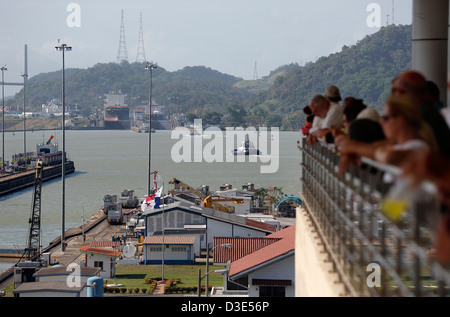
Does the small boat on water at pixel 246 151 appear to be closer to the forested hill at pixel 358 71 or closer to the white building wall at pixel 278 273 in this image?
the forested hill at pixel 358 71

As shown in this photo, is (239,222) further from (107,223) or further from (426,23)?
(426,23)

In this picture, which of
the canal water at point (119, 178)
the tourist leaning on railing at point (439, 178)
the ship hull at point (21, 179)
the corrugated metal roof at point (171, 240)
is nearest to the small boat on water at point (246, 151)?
the canal water at point (119, 178)

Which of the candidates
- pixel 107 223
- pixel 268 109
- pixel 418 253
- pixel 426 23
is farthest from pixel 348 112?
pixel 268 109

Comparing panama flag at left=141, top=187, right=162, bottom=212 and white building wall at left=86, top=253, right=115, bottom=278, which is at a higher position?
panama flag at left=141, top=187, right=162, bottom=212

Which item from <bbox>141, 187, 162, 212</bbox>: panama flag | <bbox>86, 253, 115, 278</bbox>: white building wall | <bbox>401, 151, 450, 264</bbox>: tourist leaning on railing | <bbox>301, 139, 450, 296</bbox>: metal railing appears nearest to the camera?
<bbox>401, 151, 450, 264</bbox>: tourist leaning on railing

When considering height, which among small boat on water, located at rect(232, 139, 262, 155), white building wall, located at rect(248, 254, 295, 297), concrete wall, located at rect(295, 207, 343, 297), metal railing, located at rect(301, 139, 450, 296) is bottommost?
white building wall, located at rect(248, 254, 295, 297)

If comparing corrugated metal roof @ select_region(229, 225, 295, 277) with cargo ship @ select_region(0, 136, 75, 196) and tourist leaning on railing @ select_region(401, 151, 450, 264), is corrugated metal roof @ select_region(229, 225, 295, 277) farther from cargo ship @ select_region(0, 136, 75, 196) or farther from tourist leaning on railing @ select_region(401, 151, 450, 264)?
cargo ship @ select_region(0, 136, 75, 196)

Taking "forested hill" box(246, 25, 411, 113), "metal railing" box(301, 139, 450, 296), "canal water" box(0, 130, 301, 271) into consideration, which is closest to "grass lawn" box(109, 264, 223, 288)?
"canal water" box(0, 130, 301, 271)
